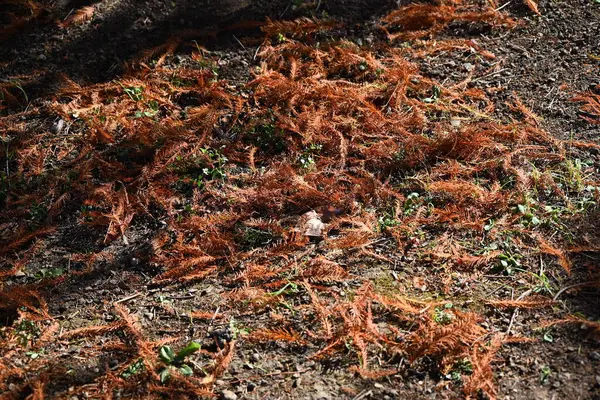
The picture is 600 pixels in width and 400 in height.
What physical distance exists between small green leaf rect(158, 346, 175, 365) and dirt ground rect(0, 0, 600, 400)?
0.11 m

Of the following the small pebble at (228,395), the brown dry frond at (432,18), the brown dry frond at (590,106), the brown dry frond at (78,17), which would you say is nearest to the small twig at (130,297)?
the small pebble at (228,395)

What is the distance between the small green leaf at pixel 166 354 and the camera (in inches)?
111

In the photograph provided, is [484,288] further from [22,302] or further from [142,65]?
[142,65]

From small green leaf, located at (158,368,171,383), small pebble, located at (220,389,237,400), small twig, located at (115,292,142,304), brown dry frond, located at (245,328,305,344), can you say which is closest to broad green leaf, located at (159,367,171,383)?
small green leaf, located at (158,368,171,383)

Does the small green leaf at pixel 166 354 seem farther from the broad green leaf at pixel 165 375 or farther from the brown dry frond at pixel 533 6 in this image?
the brown dry frond at pixel 533 6

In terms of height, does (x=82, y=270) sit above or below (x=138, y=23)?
below

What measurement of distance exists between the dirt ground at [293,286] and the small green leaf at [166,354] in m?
0.11

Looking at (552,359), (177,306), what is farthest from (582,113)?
(177,306)

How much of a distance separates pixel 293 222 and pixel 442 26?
206 centimetres

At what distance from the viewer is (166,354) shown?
2.85m

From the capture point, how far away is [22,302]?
122 inches

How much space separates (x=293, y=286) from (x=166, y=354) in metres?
0.68

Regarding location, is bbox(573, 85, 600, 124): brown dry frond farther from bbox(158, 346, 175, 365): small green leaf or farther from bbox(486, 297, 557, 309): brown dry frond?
bbox(158, 346, 175, 365): small green leaf

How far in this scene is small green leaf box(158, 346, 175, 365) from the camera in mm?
2832
